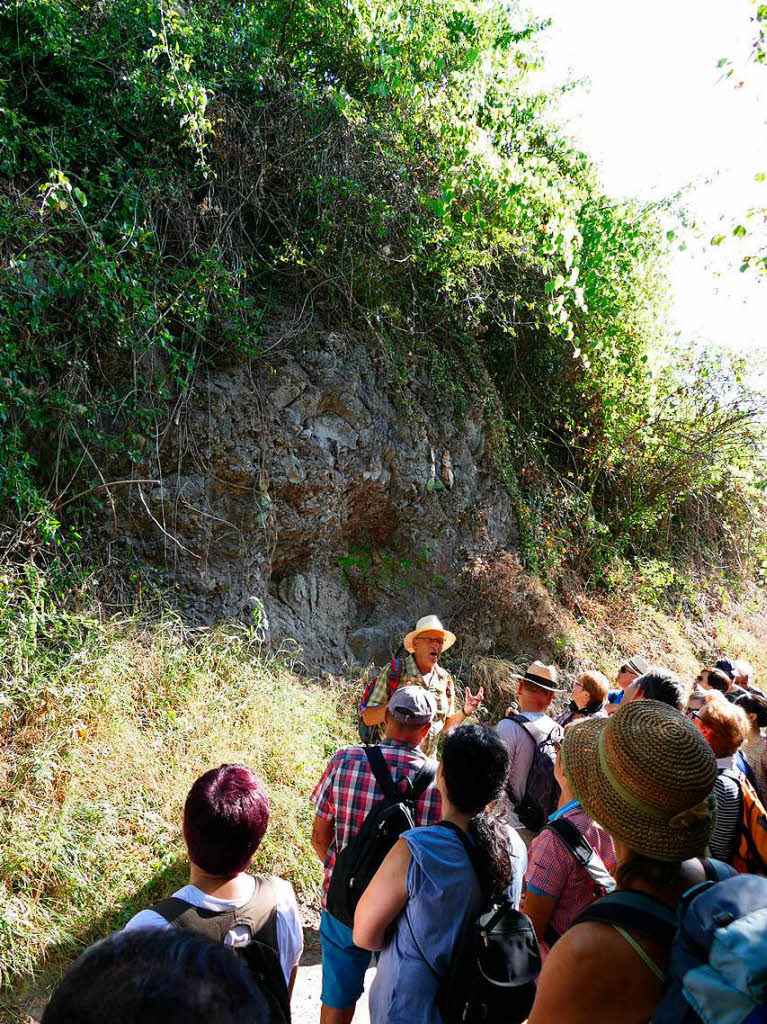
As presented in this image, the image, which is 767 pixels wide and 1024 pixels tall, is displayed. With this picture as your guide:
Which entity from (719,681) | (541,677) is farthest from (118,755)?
(719,681)

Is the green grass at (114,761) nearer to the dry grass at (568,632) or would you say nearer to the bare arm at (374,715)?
the bare arm at (374,715)

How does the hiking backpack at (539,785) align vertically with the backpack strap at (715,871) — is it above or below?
below

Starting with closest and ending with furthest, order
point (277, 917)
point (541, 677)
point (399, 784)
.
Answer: point (277, 917) → point (399, 784) → point (541, 677)

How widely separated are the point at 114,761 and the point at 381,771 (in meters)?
2.64

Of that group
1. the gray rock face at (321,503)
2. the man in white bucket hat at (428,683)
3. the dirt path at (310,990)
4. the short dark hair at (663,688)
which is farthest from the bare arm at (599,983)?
the gray rock face at (321,503)

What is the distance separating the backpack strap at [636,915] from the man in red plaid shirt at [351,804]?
121cm

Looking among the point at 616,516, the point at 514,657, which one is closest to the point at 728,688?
the point at 514,657

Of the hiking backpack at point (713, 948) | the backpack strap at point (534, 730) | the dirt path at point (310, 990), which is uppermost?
the hiking backpack at point (713, 948)

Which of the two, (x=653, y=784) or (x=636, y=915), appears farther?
(x=653, y=784)

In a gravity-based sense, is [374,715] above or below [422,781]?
below

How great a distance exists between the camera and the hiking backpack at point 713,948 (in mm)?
1284

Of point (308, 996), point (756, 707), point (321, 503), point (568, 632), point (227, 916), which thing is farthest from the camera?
point (568, 632)

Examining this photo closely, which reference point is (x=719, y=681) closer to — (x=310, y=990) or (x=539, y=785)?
(x=539, y=785)

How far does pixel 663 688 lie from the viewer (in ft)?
11.7
